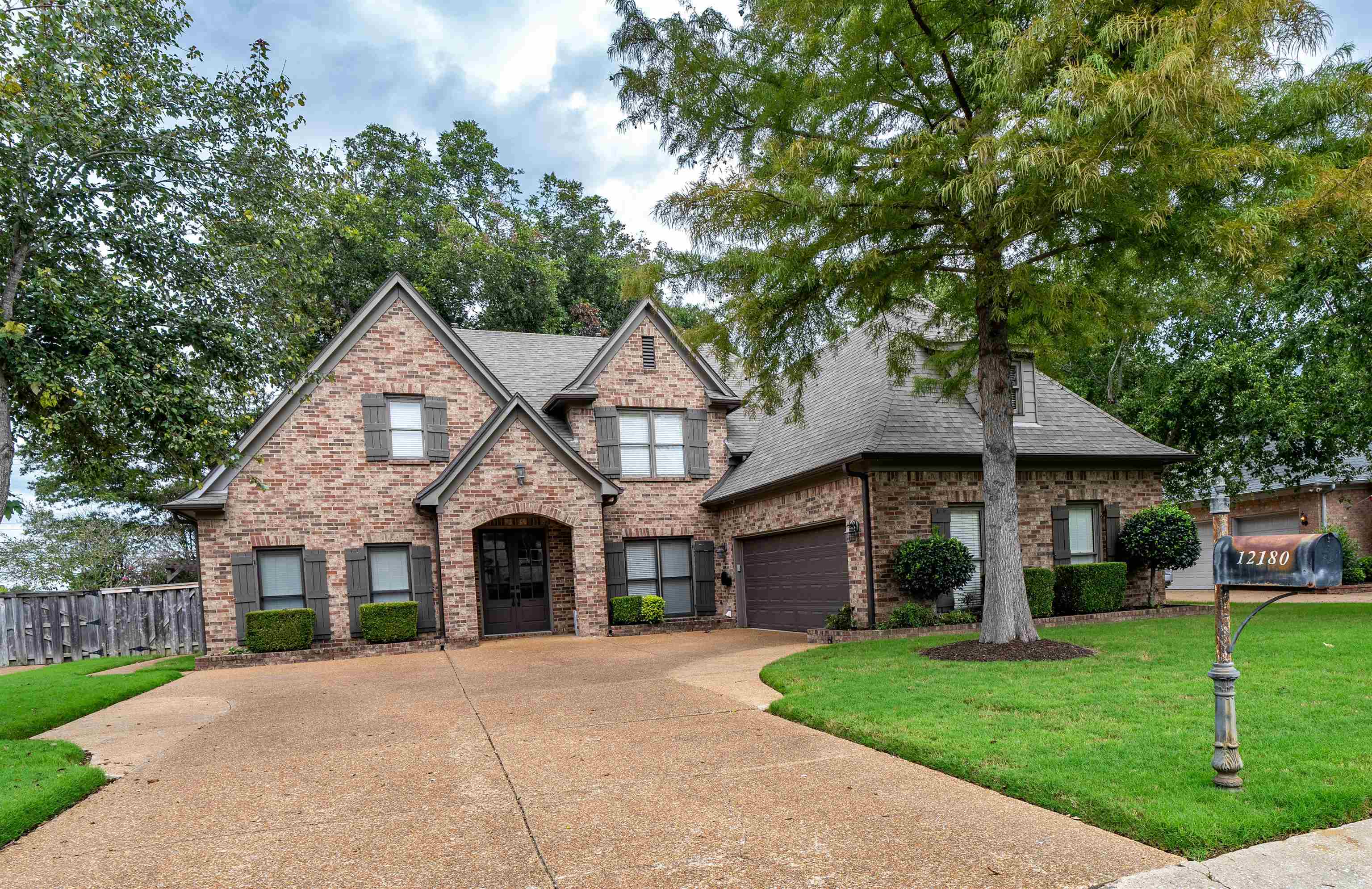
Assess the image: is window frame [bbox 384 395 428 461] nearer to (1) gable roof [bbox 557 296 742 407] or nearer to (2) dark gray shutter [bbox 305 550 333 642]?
(2) dark gray shutter [bbox 305 550 333 642]

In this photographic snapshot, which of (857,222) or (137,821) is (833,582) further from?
(137,821)

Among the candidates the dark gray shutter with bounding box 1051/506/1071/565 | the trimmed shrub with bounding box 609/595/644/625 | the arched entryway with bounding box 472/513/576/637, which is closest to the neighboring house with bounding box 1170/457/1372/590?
the dark gray shutter with bounding box 1051/506/1071/565

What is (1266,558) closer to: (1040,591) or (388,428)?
(1040,591)

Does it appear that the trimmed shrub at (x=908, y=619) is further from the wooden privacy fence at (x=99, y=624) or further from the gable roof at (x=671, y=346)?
the wooden privacy fence at (x=99, y=624)

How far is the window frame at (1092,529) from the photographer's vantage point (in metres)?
15.5

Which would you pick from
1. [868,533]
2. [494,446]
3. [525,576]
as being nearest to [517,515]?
[494,446]

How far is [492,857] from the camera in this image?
14.0 feet

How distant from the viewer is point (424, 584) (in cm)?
1631

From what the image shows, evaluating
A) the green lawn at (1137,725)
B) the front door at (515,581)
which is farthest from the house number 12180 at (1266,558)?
the front door at (515,581)

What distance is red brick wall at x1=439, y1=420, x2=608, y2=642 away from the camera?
50.9ft

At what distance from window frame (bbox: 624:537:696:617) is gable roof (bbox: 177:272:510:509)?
4467 millimetres

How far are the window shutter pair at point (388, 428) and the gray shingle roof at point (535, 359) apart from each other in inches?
80.3

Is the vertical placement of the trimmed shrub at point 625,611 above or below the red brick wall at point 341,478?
below

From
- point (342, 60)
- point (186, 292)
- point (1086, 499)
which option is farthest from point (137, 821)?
point (1086, 499)
